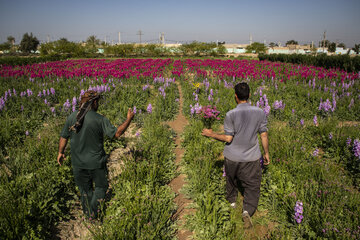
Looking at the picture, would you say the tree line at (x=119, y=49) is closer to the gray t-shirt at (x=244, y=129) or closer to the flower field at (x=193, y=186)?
the flower field at (x=193, y=186)

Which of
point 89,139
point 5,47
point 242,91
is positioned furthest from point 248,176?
point 5,47

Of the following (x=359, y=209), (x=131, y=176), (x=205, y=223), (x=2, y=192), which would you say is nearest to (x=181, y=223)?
(x=205, y=223)

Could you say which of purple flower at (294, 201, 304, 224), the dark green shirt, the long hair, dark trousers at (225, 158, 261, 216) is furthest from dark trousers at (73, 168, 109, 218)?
purple flower at (294, 201, 304, 224)

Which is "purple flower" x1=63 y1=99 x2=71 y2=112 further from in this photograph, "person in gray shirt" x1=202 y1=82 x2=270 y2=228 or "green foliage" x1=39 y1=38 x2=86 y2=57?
"green foliage" x1=39 y1=38 x2=86 y2=57

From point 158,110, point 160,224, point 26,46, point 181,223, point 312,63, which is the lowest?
point 181,223

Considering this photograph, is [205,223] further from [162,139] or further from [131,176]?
[162,139]

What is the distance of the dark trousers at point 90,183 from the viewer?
293 centimetres

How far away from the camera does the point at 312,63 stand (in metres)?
22.9

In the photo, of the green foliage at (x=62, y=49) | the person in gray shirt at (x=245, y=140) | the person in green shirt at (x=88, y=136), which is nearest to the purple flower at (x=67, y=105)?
the person in green shirt at (x=88, y=136)

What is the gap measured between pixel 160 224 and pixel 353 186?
11.7 ft

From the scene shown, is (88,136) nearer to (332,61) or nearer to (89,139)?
(89,139)

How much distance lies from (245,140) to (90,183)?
228 centimetres

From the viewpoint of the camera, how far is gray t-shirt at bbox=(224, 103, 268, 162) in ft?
9.22

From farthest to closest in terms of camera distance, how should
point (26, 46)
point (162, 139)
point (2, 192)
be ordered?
1. point (26, 46)
2. point (162, 139)
3. point (2, 192)
